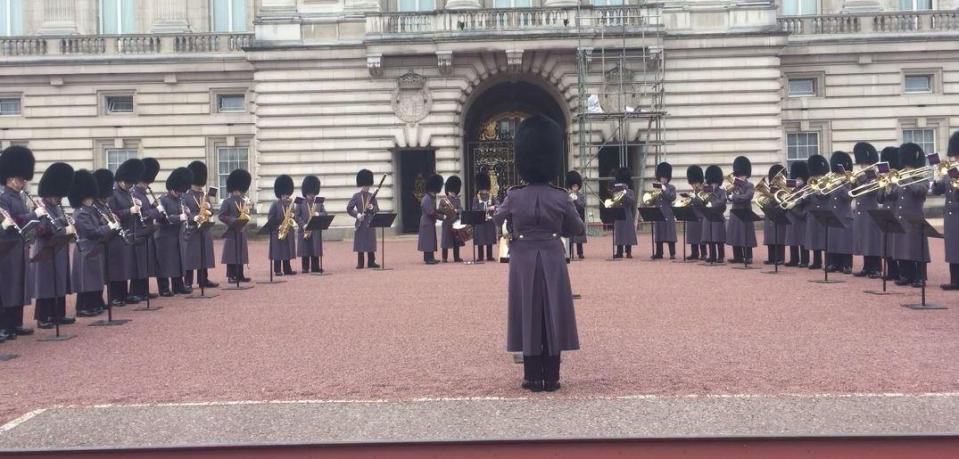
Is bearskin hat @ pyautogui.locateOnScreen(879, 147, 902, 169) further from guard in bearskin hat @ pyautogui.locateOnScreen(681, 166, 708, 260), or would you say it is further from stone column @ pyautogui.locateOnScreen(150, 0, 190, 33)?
stone column @ pyautogui.locateOnScreen(150, 0, 190, 33)

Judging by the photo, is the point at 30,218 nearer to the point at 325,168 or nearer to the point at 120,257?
the point at 120,257

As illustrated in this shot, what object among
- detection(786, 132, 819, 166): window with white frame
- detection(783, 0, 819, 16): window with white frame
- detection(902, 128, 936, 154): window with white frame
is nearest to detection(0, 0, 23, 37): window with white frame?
detection(783, 0, 819, 16): window with white frame

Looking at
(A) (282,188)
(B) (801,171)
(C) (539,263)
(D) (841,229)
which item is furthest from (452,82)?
(C) (539,263)

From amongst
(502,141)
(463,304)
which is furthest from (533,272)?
(502,141)

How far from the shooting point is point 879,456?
4848mm

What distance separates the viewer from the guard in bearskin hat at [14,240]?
9328mm

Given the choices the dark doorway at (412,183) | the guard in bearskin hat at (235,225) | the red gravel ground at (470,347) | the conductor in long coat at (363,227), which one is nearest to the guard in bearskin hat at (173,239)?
the red gravel ground at (470,347)

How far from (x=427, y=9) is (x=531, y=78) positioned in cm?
367

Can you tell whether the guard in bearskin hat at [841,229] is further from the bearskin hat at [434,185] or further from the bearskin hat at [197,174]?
the bearskin hat at [197,174]

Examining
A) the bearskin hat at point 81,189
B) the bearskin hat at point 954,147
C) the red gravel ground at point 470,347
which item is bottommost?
the red gravel ground at point 470,347

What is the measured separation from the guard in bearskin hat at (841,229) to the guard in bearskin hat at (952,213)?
6.87 feet

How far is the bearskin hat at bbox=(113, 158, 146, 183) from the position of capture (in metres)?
12.7

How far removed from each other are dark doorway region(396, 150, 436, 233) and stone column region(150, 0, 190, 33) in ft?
25.3

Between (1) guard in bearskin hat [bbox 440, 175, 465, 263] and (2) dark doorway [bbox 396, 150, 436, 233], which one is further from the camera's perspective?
(2) dark doorway [bbox 396, 150, 436, 233]
